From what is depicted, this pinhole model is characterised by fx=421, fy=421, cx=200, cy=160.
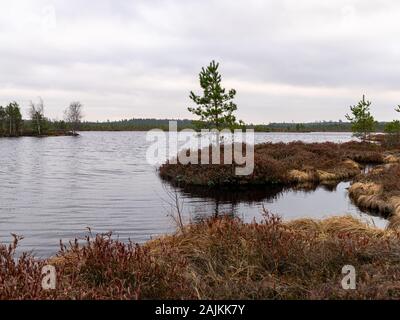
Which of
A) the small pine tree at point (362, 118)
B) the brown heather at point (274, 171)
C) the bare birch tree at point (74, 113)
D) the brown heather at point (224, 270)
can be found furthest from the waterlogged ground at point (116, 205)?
the bare birch tree at point (74, 113)

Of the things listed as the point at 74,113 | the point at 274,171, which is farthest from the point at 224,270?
the point at 74,113

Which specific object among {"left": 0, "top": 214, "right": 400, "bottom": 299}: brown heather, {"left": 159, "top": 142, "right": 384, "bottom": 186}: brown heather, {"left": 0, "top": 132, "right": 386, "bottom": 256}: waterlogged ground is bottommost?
{"left": 0, "top": 132, "right": 386, "bottom": 256}: waterlogged ground

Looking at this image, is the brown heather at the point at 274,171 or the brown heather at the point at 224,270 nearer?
the brown heather at the point at 224,270

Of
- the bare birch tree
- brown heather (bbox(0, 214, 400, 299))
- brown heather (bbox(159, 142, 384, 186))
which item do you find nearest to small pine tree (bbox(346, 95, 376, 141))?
brown heather (bbox(159, 142, 384, 186))

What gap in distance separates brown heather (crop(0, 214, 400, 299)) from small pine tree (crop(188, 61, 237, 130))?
2293 cm

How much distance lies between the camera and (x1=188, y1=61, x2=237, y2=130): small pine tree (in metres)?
31.2

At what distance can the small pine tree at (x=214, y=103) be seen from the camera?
31.2 metres

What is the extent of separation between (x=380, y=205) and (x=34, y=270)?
15350 millimetres

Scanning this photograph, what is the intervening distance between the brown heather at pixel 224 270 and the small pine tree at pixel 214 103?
22.9 meters

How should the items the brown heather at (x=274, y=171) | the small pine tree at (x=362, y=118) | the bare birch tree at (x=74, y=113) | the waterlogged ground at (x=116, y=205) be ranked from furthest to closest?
the bare birch tree at (x=74, y=113), the small pine tree at (x=362, y=118), the brown heather at (x=274, y=171), the waterlogged ground at (x=116, y=205)

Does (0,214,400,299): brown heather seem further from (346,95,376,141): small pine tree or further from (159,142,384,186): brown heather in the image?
(346,95,376,141): small pine tree

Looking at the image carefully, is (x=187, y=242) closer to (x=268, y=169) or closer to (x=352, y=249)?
(x=352, y=249)

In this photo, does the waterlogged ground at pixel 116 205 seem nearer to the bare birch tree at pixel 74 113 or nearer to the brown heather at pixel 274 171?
the brown heather at pixel 274 171
